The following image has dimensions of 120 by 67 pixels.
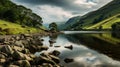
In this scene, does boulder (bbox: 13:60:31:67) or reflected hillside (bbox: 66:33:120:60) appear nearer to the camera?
boulder (bbox: 13:60:31:67)

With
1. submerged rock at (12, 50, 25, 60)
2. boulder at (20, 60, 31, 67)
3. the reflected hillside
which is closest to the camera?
boulder at (20, 60, 31, 67)

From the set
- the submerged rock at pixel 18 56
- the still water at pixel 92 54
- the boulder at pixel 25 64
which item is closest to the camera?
the boulder at pixel 25 64

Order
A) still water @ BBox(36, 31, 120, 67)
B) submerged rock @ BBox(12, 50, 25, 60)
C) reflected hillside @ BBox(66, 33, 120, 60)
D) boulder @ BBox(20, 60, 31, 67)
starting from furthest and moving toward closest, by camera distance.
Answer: reflected hillside @ BBox(66, 33, 120, 60)
still water @ BBox(36, 31, 120, 67)
submerged rock @ BBox(12, 50, 25, 60)
boulder @ BBox(20, 60, 31, 67)

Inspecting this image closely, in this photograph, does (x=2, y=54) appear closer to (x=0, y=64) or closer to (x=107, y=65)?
(x=0, y=64)

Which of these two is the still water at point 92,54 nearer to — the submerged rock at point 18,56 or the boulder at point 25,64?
the boulder at point 25,64

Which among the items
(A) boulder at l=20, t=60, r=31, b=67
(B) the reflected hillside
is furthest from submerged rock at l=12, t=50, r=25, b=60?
(B) the reflected hillside

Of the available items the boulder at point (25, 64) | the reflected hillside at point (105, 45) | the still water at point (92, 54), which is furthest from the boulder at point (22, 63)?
the reflected hillside at point (105, 45)

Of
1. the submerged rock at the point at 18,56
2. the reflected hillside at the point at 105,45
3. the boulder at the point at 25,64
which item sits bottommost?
the reflected hillside at the point at 105,45

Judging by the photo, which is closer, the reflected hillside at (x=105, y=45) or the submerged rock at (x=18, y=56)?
the submerged rock at (x=18, y=56)

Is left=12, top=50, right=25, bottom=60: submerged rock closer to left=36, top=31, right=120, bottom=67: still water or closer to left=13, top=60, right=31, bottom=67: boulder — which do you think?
left=13, top=60, right=31, bottom=67: boulder

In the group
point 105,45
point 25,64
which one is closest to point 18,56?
point 25,64

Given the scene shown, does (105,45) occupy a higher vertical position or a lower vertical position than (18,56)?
lower

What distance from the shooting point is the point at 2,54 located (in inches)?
1964

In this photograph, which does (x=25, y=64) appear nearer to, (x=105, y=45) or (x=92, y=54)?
(x=92, y=54)
